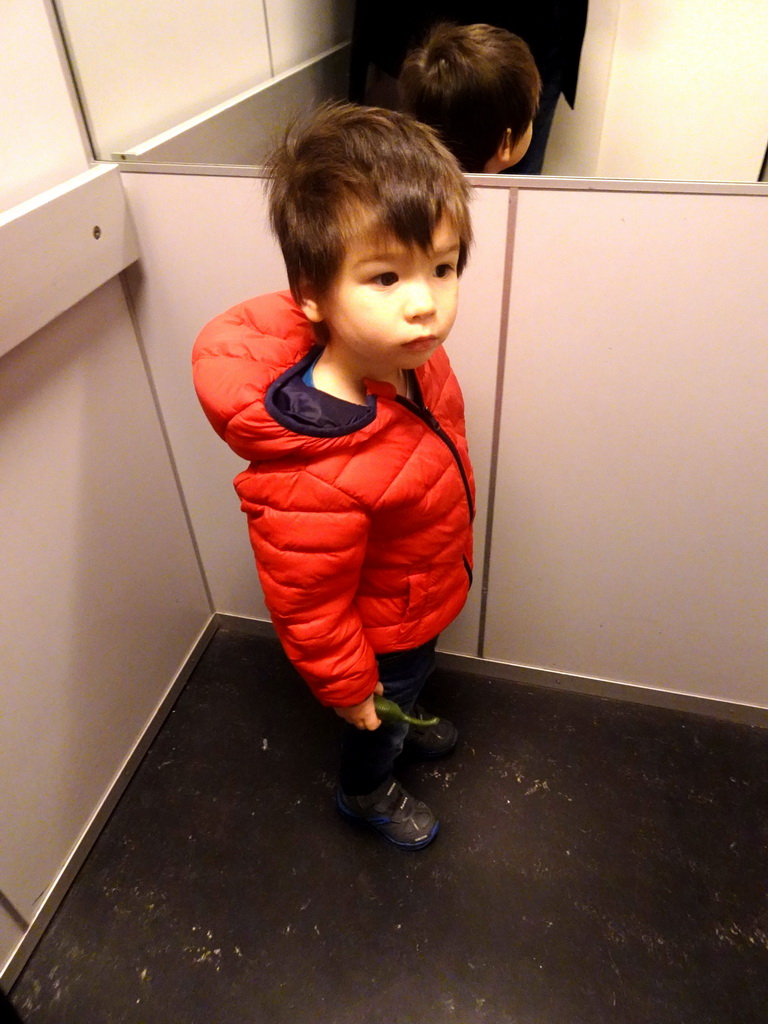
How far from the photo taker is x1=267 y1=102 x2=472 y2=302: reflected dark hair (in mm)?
609

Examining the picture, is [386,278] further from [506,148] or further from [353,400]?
[506,148]

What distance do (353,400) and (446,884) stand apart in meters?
0.84

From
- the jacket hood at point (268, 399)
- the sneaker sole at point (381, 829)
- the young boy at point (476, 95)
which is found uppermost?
the young boy at point (476, 95)

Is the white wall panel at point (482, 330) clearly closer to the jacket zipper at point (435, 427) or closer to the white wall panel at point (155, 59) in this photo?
the jacket zipper at point (435, 427)

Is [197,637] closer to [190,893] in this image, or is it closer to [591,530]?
[190,893]

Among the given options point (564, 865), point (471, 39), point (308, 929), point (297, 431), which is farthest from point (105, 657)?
point (471, 39)

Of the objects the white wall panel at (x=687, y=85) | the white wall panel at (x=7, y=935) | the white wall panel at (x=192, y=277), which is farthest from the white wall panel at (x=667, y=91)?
the white wall panel at (x=7, y=935)

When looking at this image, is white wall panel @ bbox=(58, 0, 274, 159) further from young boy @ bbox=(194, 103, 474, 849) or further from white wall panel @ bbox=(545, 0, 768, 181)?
white wall panel @ bbox=(545, 0, 768, 181)

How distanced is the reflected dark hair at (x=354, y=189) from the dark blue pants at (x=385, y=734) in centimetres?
56

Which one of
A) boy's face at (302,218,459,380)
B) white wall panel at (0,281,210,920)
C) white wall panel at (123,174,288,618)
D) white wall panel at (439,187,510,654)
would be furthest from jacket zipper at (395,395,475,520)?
white wall panel at (0,281,210,920)

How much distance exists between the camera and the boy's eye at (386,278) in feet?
2.06

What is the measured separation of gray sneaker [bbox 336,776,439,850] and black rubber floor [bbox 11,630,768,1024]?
0.10ft

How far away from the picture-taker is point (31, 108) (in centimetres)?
89

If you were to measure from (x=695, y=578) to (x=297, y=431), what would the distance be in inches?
32.6
